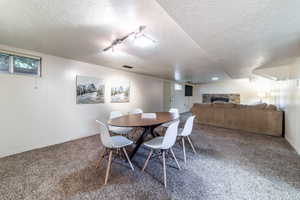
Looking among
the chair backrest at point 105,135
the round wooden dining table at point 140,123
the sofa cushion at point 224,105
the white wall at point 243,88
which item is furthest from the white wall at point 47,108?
the white wall at point 243,88

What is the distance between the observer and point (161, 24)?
1.67 metres

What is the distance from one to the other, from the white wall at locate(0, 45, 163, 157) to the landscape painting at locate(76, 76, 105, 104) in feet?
0.40

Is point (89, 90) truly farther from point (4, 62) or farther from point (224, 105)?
point (224, 105)

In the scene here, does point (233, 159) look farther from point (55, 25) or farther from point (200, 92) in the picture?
point (200, 92)

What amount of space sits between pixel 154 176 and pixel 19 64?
341 cm

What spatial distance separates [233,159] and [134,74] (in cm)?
418

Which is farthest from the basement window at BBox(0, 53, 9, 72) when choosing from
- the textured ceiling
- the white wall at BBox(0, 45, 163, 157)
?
the textured ceiling

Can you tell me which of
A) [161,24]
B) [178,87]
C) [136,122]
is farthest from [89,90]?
[178,87]

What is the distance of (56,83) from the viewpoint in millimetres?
3070

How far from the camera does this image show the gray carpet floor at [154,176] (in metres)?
1.52

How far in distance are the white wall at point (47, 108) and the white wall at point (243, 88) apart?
6958 mm

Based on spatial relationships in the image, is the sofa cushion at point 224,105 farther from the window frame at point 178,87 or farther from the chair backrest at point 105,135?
the chair backrest at point 105,135

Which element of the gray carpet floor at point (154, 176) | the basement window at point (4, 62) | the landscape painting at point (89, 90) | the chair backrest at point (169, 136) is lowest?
the gray carpet floor at point (154, 176)

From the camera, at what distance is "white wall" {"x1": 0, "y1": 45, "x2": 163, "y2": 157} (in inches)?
97.1
